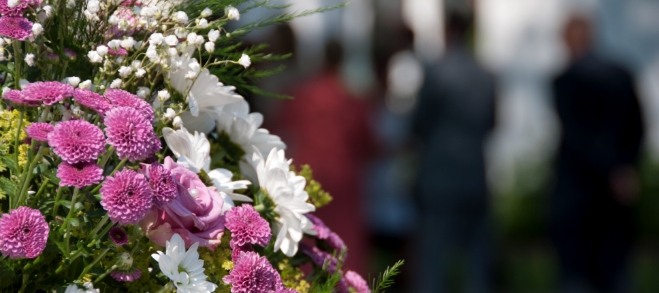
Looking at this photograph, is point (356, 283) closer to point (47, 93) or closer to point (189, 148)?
point (189, 148)

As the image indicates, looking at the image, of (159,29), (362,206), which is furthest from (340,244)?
(362,206)

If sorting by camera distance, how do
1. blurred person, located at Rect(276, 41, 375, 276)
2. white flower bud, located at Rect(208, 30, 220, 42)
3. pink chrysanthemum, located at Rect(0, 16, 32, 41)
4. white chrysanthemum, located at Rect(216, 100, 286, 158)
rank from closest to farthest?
pink chrysanthemum, located at Rect(0, 16, 32, 41), white flower bud, located at Rect(208, 30, 220, 42), white chrysanthemum, located at Rect(216, 100, 286, 158), blurred person, located at Rect(276, 41, 375, 276)

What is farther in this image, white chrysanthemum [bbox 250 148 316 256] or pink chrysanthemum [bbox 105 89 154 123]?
white chrysanthemum [bbox 250 148 316 256]

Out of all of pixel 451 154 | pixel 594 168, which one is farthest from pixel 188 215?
pixel 594 168

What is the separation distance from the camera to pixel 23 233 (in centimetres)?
105

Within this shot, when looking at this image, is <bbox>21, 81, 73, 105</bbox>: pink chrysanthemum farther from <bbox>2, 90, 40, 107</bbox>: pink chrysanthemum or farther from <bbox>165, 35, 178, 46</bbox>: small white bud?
<bbox>165, 35, 178, 46</bbox>: small white bud

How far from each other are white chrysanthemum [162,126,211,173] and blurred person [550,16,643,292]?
4.61 meters

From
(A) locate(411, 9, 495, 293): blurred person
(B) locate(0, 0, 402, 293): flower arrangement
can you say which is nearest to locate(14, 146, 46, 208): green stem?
(B) locate(0, 0, 402, 293): flower arrangement

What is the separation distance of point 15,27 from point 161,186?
0.87 feet

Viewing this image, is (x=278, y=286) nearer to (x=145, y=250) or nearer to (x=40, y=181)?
(x=145, y=250)

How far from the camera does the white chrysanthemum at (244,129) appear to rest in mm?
1405

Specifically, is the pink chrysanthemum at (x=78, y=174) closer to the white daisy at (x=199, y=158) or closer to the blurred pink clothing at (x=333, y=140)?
the white daisy at (x=199, y=158)

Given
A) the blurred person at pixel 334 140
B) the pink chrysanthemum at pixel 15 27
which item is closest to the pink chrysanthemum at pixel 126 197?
the pink chrysanthemum at pixel 15 27

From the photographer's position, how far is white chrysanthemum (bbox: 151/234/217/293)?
1123 mm
